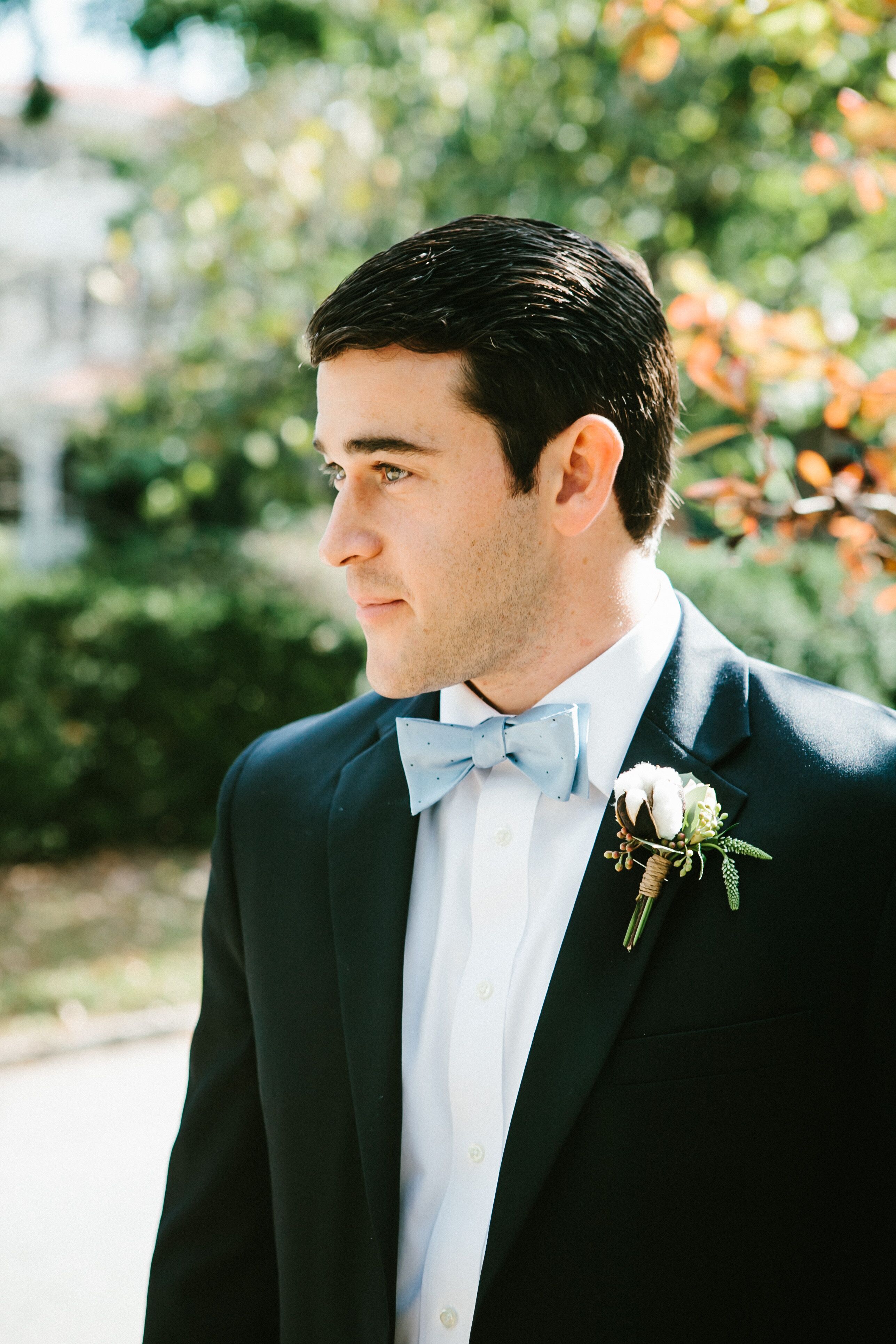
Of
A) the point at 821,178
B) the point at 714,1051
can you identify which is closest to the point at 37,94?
the point at 821,178

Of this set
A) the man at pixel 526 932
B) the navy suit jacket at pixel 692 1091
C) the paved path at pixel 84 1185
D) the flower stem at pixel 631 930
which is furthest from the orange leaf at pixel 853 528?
the paved path at pixel 84 1185

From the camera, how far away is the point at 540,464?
179 cm

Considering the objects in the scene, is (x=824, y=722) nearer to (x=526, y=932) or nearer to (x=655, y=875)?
(x=655, y=875)

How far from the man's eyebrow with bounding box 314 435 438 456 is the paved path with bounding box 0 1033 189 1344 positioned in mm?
3256

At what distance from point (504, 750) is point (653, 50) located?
2.38 meters

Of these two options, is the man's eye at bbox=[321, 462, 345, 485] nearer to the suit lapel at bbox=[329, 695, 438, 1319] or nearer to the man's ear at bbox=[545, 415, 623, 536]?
the man's ear at bbox=[545, 415, 623, 536]

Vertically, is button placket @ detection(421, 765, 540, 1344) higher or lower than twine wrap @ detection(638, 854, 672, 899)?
lower

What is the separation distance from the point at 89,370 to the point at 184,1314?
913 inches

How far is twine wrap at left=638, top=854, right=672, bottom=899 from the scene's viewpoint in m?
1.57

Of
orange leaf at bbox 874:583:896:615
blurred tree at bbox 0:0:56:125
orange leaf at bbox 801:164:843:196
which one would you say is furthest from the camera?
blurred tree at bbox 0:0:56:125

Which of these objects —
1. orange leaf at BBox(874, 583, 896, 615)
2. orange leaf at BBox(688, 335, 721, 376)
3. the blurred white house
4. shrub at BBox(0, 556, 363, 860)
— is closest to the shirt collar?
orange leaf at BBox(874, 583, 896, 615)

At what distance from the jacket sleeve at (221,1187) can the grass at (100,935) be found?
3.95 m

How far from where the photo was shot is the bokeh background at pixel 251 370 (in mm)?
4516

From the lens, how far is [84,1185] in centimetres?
438
